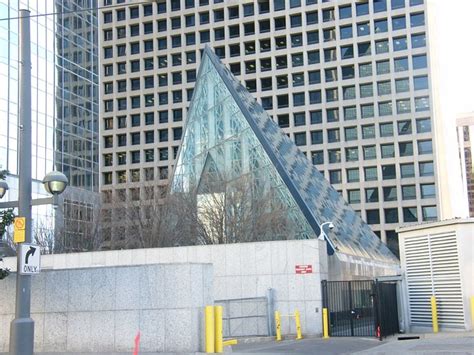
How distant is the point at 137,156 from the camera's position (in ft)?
335

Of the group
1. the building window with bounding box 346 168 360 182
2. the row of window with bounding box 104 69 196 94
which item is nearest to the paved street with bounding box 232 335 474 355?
the building window with bounding box 346 168 360 182

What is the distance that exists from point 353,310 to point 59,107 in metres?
44.1

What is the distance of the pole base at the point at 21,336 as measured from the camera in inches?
471

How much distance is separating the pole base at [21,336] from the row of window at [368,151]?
83.7 meters

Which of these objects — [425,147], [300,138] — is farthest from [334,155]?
[425,147]

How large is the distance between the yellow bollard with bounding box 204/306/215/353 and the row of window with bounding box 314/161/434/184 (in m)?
79.8

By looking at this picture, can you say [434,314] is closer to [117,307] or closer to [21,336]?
[117,307]

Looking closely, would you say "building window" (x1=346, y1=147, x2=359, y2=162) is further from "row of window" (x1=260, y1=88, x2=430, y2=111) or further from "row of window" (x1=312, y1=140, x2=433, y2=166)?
"row of window" (x1=260, y1=88, x2=430, y2=111)

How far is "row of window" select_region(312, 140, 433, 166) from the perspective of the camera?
90.8m

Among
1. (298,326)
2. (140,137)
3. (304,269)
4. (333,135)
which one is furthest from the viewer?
(140,137)

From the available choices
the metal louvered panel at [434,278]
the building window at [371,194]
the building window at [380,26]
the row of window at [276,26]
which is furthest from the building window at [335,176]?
the metal louvered panel at [434,278]

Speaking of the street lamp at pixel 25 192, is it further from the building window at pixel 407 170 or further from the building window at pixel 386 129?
the building window at pixel 386 129

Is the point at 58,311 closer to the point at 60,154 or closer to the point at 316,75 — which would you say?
the point at 60,154

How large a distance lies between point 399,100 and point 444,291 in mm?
72267
